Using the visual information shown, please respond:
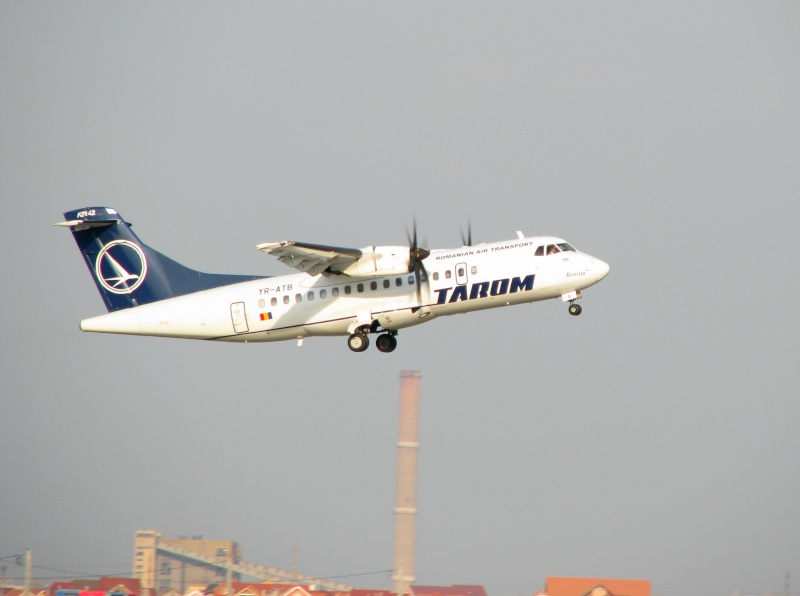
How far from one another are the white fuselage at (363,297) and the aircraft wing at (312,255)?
1.93ft

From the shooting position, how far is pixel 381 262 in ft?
96.4

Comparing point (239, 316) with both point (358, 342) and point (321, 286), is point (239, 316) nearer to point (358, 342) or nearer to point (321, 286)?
point (321, 286)

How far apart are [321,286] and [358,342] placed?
1964mm

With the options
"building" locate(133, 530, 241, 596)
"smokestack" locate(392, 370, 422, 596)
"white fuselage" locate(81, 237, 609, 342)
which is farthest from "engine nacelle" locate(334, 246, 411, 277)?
"smokestack" locate(392, 370, 422, 596)

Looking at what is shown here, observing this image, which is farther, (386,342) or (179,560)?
(179,560)

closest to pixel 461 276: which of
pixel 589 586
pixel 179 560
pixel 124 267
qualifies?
pixel 124 267

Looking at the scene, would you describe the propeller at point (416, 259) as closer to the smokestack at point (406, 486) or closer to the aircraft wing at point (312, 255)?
the aircraft wing at point (312, 255)

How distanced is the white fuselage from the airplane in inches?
1.1

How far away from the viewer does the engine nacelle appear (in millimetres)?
29203

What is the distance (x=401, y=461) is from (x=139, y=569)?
86.8 feet

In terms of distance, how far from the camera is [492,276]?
2941 cm

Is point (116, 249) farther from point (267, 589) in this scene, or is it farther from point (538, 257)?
point (267, 589)

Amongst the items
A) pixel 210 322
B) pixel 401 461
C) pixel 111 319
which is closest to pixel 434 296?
pixel 210 322

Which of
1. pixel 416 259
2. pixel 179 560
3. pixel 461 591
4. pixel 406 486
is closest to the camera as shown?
pixel 416 259
